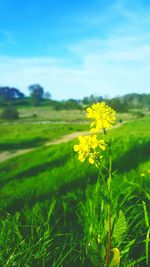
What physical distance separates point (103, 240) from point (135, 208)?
2.11ft

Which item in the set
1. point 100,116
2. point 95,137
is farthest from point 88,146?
point 100,116

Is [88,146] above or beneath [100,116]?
beneath

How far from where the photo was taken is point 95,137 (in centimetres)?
239

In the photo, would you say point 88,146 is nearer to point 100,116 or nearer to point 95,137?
point 95,137

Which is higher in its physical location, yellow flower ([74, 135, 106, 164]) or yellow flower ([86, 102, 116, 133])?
yellow flower ([86, 102, 116, 133])

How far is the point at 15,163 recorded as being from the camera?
16.7m

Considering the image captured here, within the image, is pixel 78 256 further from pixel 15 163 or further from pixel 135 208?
pixel 15 163

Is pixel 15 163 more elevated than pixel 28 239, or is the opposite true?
pixel 28 239

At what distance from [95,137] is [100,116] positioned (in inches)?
Result: 5.4

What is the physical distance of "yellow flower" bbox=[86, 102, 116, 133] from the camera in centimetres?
243

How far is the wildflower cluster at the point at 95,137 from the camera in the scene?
7.89 feet

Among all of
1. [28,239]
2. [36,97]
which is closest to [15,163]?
[28,239]

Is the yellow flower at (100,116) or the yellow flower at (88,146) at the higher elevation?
the yellow flower at (100,116)

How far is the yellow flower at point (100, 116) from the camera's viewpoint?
2430 mm
